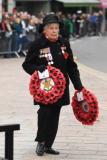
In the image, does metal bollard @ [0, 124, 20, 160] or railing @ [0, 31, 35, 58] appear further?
railing @ [0, 31, 35, 58]

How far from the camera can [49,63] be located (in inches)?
311

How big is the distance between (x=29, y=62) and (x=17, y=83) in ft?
26.3

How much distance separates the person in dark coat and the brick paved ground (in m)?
0.27

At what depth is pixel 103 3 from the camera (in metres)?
44.2

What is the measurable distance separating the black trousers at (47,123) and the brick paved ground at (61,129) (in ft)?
0.71

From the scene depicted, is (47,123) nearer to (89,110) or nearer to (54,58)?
(89,110)

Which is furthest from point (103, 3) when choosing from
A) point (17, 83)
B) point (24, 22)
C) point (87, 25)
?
point (17, 83)

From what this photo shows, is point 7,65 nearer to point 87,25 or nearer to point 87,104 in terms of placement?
point 87,104

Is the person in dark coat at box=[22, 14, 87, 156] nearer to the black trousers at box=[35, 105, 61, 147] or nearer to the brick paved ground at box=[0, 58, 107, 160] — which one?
the black trousers at box=[35, 105, 61, 147]

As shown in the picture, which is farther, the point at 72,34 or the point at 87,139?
the point at 72,34

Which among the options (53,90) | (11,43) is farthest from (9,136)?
(11,43)

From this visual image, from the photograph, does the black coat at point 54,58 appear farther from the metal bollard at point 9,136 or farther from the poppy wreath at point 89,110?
the metal bollard at point 9,136

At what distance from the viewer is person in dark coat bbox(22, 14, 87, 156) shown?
7.84m

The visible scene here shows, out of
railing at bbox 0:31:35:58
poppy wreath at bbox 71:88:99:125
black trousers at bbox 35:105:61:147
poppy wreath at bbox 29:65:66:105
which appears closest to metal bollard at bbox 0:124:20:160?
poppy wreath at bbox 29:65:66:105
